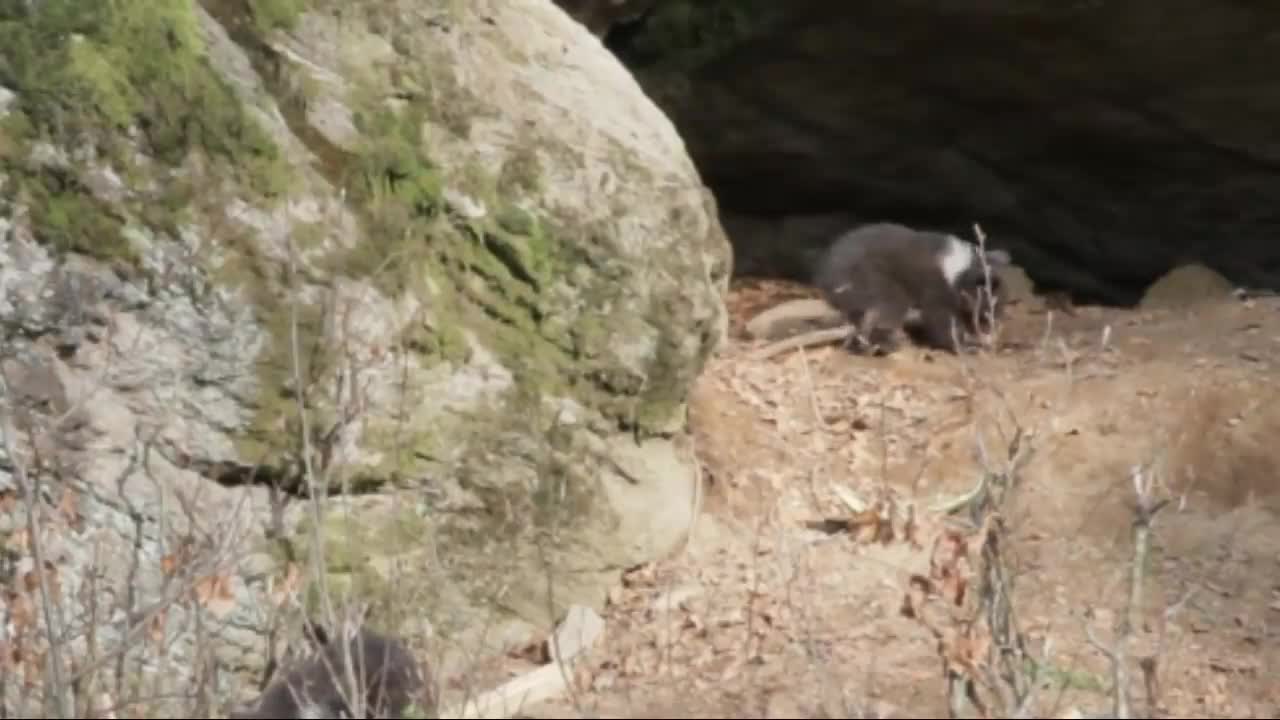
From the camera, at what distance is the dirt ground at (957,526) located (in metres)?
5.64

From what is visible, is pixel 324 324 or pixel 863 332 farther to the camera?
pixel 863 332

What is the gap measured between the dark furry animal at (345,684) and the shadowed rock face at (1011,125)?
5.70 meters

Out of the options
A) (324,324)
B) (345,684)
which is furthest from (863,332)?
(345,684)

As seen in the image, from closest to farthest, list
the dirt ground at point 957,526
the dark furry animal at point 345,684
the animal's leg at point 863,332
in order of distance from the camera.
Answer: the dark furry animal at point 345,684
the dirt ground at point 957,526
the animal's leg at point 863,332

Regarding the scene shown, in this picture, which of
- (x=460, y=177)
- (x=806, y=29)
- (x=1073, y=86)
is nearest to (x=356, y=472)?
(x=460, y=177)

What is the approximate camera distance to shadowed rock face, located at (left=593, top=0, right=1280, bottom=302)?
384 inches

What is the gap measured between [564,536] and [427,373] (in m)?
0.72

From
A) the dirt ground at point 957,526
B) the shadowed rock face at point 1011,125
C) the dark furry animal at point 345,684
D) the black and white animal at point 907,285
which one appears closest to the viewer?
the dark furry animal at point 345,684

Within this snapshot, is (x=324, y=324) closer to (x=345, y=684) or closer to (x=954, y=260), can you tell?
(x=345, y=684)

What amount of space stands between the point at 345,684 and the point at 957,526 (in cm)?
279

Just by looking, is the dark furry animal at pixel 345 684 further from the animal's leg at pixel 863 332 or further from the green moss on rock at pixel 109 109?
the animal's leg at pixel 863 332

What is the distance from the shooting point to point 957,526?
6613mm

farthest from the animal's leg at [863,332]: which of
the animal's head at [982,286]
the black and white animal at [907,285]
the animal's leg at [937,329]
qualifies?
the animal's head at [982,286]

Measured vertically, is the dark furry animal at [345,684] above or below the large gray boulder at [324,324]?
below
